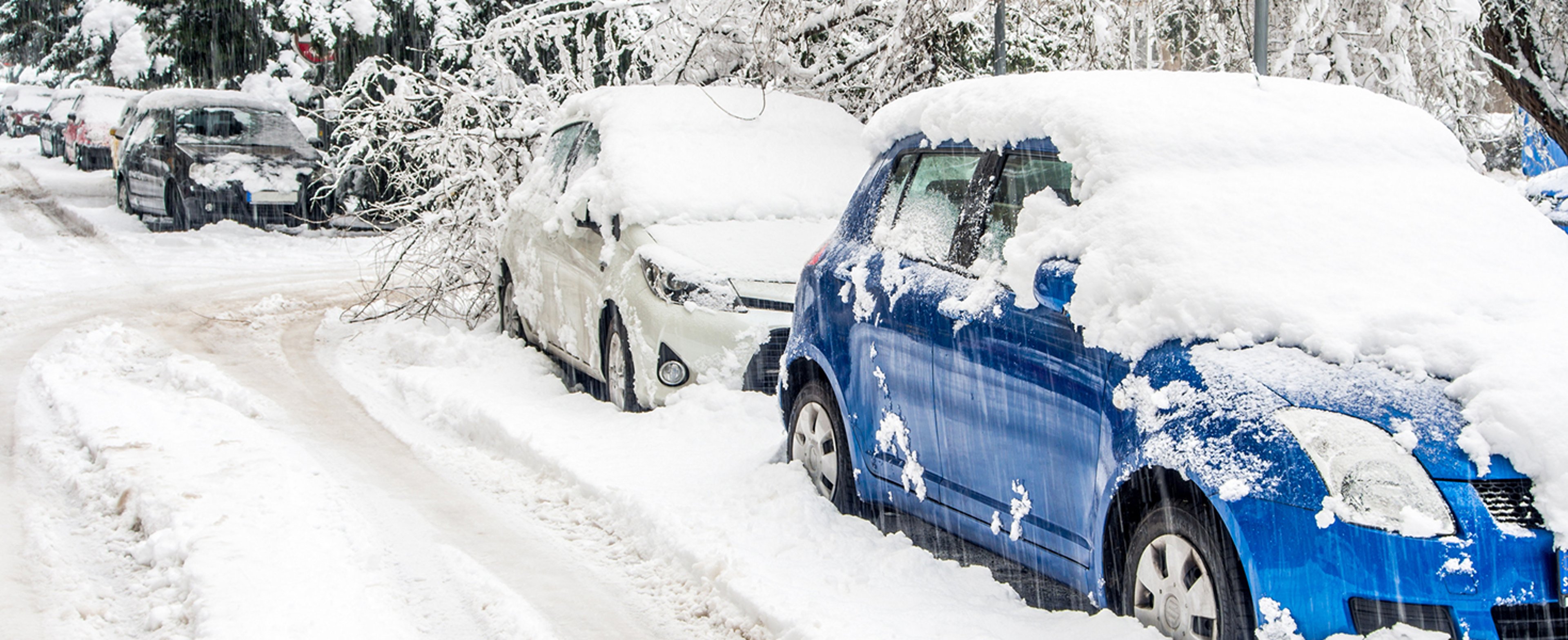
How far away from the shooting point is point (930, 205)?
489 centimetres

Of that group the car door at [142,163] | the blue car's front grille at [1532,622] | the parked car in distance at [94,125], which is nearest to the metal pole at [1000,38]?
the blue car's front grille at [1532,622]

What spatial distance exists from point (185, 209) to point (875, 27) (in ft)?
34.8

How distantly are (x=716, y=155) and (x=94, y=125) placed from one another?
26.2 m

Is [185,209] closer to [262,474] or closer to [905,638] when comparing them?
[262,474]

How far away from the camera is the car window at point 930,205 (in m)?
4.68

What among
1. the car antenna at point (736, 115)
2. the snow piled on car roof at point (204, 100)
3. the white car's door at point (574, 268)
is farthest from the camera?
the snow piled on car roof at point (204, 100)

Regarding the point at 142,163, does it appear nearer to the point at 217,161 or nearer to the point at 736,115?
the point at 217,161

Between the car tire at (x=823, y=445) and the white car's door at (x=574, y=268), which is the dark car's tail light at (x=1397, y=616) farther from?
the white car's door at (x=574, y=268)

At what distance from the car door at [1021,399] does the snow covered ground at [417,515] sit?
32 cm

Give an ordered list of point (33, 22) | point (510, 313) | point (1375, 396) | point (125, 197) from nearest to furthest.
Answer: point (1375, 396) → point (510, 313) → point (125, 197) → point (33, 22)

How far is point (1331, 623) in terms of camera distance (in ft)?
10.4

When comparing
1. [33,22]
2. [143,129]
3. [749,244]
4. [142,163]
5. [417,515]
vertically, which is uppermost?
[33,22]

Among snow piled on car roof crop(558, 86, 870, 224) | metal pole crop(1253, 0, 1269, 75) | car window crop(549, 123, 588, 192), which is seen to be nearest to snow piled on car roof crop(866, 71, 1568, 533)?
metal pole crop(1253, 0, 1269, 75)

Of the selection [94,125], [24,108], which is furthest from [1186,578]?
[24,108]
